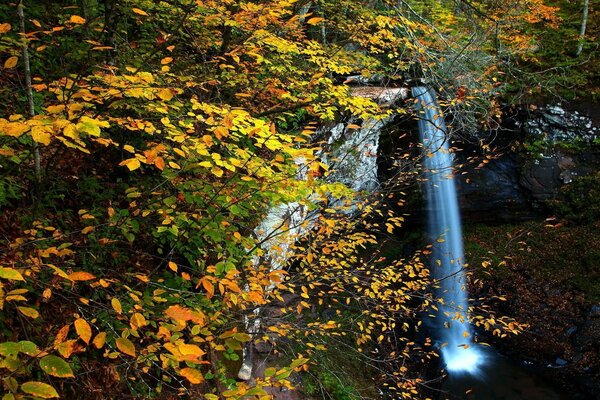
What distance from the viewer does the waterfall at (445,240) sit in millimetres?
9445

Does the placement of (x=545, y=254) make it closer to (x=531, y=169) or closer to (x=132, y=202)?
(x=531, y=169)

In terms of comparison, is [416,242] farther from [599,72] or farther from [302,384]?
[599,72]

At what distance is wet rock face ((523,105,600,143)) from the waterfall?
2.67 m

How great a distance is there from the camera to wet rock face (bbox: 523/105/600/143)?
430 inches

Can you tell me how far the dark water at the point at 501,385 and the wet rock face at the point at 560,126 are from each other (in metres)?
6.52

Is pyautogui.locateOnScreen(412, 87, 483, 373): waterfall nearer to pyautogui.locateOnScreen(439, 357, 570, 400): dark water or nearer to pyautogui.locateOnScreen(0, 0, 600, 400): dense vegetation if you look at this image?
pyautogui.locateOnScreen(439, 357, 570, 400): dark water

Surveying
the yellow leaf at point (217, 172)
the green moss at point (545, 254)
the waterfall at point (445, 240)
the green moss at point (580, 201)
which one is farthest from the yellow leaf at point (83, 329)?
the green moss at point (580, 201)

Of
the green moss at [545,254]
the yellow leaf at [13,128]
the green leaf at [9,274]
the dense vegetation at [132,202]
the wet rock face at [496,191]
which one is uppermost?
the yellow leaf at [13,128]

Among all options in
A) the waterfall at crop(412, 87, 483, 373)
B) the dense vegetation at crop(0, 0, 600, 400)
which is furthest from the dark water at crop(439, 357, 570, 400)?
the dense vegetation at crop(0, 0, 600, 400)

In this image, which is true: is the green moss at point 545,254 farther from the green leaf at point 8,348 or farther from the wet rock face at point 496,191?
the green leaf at point 8,348

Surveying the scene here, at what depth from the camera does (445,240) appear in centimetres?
1121

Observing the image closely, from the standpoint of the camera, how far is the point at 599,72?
11141 millimetres

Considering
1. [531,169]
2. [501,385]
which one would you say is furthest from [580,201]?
[501,385]

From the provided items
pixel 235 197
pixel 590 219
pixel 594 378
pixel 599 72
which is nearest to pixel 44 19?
pixel 235 197
